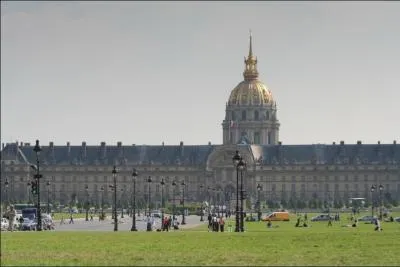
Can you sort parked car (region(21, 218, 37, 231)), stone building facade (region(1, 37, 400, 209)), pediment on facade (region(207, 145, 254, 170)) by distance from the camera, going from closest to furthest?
1. parked car (region(21, 218, 37, 231))
2. stone building facade (region(1, 37, 400, 209))
3. pediment on facade (region(207, 145, 254, 170))

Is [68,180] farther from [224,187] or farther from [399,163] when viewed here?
[399,163]

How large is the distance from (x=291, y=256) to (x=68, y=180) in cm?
17039

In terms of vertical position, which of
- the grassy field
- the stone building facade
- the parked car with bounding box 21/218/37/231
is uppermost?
the stone building facade

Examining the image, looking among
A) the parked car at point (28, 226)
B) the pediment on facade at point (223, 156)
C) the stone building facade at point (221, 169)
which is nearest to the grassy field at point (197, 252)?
the parked car at point (28, 226)

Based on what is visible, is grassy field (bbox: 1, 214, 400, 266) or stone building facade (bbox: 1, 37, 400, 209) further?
stone building facade (bbox: 1, 37, 400, 209)

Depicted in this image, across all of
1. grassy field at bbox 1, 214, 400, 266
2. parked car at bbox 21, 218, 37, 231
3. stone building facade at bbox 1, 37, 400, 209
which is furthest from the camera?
stone building facade at bbox 1, 37, 400, 209

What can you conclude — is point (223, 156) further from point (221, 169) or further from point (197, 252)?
point (197, 252)

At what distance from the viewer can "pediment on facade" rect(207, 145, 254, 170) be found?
196m

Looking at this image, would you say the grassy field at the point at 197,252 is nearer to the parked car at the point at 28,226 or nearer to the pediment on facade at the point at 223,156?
the parked car at the point at 28,226

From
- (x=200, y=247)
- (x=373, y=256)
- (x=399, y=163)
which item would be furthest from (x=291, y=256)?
(x=399, y=163)

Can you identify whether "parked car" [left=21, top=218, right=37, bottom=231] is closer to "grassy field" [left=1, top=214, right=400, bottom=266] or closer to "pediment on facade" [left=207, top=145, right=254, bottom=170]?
"grassy field" [left=1, top=214, right=400, bottom=266]

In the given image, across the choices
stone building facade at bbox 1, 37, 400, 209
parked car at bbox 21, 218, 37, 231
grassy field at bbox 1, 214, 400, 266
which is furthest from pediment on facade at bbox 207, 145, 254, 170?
grassy field at bbox 1, 214, 400, 266

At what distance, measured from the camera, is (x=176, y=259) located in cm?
2762

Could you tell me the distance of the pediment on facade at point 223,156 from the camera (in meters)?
196
